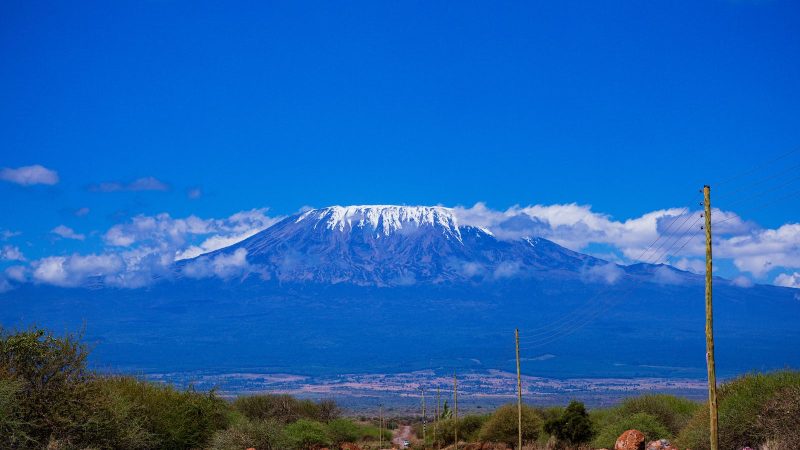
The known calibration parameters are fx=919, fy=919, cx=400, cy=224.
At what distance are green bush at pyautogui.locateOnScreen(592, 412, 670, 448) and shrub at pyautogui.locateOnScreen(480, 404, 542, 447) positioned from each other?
11.0 meters

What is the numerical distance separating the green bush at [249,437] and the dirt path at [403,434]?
28.7m

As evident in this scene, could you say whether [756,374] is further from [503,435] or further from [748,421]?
[503,435]

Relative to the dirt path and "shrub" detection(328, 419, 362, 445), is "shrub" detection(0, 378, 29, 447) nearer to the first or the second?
"shrub" detection(328, 419, 362, 445)

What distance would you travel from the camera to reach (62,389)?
103 feet

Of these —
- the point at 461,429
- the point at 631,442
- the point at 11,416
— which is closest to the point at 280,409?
the point at 461,429

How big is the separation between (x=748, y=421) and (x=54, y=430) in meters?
24.2

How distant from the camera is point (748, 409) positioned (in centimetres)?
3375

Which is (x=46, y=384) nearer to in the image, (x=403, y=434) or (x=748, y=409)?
(x=748, y=409)

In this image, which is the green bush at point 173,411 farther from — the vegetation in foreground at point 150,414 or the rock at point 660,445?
the rock at point 660,445

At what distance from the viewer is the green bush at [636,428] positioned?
164 ft

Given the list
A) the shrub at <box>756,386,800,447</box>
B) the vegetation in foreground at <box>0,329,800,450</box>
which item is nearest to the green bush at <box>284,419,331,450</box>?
the vegetation in foreground at <box>0,329,800,450</box>

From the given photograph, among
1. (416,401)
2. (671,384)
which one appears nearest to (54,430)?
(416,401)

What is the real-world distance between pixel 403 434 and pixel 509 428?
28742 mm

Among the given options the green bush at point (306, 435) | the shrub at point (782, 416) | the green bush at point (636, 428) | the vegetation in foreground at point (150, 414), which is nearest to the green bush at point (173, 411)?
the vegetation in foreground at point (150, 414)
